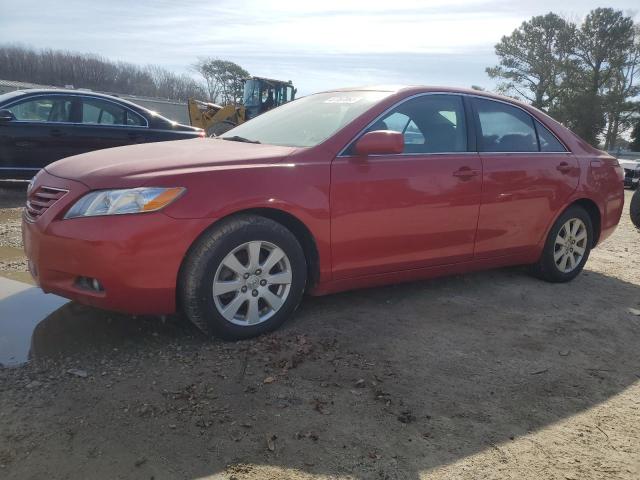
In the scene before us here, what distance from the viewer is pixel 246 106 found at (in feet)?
71.6

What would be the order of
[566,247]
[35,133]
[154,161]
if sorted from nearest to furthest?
[154,161], [566,247], [35,133]

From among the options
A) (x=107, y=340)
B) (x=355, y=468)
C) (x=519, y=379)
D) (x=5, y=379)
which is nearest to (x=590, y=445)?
(x=519, y=379)

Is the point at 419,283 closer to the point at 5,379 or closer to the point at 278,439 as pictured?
the point at 278,439

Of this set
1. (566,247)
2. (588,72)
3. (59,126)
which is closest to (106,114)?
(59,126)

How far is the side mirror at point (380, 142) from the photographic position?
3375 millimetres

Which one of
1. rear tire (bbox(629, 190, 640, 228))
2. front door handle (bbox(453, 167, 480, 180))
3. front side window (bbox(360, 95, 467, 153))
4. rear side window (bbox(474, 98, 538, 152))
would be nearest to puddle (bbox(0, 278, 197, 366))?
front side window (bbox(360, 95, 467, 153))

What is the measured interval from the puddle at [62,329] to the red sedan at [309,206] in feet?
0.93

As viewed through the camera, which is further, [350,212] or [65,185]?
[350,212]

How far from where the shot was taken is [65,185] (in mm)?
2973

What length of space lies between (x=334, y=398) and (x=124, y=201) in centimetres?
146

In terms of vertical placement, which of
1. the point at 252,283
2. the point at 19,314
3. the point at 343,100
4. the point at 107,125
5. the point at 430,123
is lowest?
the point at 19,314

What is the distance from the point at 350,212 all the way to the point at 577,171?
2.41 metres

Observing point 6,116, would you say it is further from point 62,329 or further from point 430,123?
point 430,123

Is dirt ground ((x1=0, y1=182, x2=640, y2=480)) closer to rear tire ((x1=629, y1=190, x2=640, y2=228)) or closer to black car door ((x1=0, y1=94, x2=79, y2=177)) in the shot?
black car door ((x1=0, y1=94, x2=79, y2=177))
